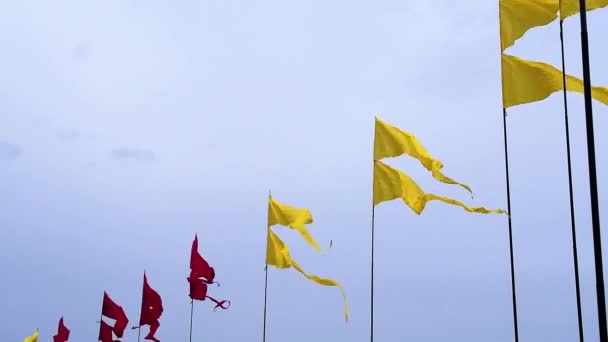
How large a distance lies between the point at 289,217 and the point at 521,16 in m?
10.1

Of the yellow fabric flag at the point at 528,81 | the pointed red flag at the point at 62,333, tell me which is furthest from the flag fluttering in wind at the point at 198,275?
the yellow fabric flag at the point at 528,81

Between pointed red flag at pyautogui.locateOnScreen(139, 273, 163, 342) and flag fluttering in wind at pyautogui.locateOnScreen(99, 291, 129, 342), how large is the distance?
131cm

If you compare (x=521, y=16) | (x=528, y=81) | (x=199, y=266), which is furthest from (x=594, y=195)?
(x=199, y=266)

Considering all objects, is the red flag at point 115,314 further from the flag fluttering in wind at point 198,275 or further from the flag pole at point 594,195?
the flag pole at point 594,195

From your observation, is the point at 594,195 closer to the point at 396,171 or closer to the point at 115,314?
the point at 396,171

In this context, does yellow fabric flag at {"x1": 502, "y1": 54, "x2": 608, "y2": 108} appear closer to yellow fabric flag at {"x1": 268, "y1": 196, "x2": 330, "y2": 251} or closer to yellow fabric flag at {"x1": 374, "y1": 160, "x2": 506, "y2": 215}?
yellow fabric flag at {"x1": 374, "y1": 160, "x2": 506, "y2": 215}

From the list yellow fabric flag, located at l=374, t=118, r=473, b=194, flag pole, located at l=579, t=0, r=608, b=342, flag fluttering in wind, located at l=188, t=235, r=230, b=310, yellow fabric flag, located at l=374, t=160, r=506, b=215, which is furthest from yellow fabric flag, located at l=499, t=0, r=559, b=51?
flag fluttering in wind, located at l=188, t=235, r=230, b=310

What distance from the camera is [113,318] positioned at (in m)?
33.2

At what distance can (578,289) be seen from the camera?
13703 mm

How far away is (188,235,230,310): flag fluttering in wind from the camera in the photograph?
29562mm

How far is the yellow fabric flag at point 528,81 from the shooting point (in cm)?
1683

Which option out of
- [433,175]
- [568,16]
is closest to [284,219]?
[433,175]

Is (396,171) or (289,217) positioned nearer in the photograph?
(396,171)

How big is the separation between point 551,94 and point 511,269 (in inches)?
156
